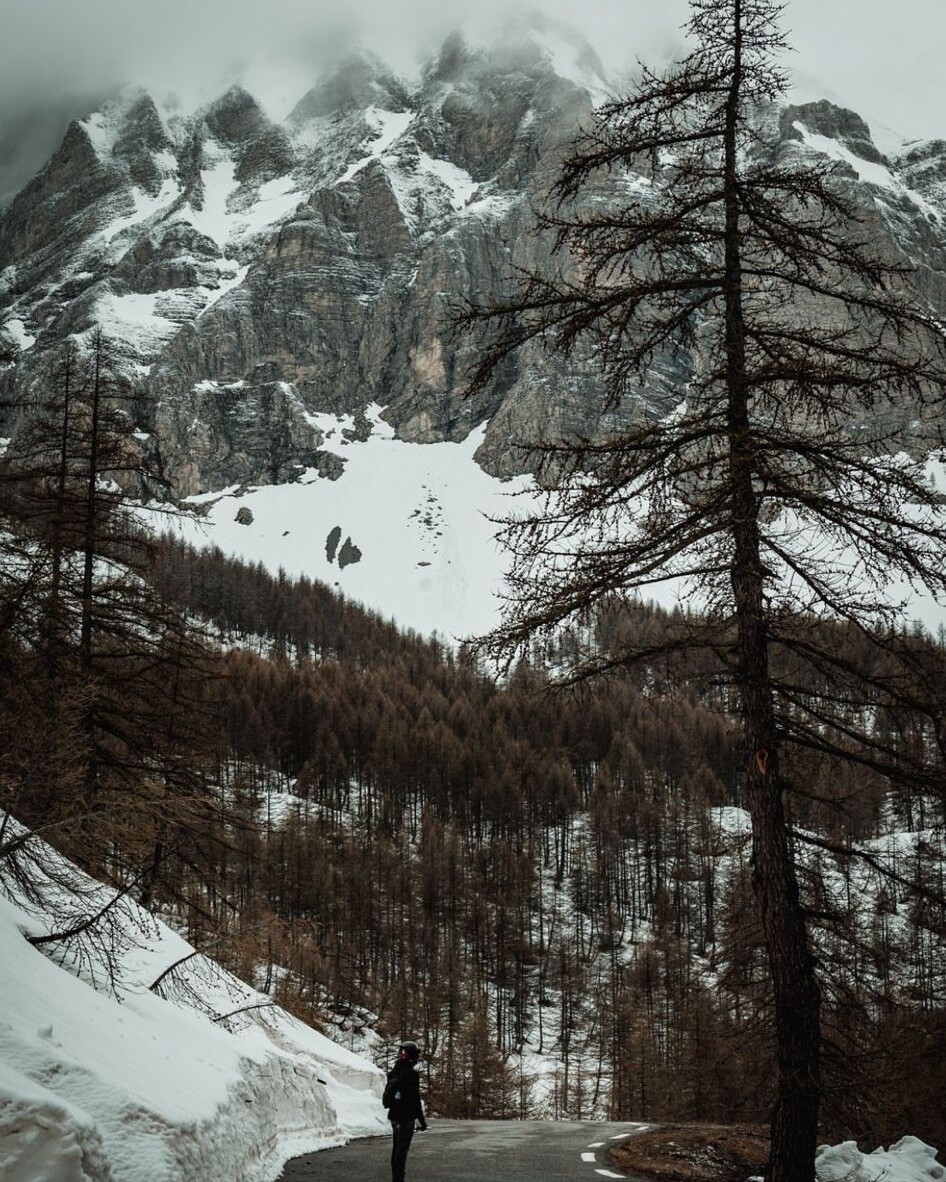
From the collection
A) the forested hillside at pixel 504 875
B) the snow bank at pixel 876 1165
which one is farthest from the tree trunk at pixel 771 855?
the forested hillside at pixel 504 875

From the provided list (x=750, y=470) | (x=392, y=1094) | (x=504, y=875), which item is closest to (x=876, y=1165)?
(x=392, y=1094)

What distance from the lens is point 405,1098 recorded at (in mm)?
9031

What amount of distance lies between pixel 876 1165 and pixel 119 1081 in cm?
817

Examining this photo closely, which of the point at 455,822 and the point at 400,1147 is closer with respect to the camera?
the point at 400,1147

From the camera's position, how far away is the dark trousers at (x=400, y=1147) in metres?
8.66

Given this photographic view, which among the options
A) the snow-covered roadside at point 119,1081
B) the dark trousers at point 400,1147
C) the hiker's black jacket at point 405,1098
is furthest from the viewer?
the hiker's black jacket at point 405,1098

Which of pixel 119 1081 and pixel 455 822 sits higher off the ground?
pixel 455 822

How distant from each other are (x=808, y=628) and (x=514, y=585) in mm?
2573

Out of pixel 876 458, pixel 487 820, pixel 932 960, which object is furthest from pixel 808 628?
pixel 487 820

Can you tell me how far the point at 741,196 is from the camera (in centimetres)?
842

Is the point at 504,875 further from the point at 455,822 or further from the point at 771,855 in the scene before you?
the point at 771,855

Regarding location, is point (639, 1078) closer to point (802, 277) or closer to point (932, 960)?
point (932, 960)

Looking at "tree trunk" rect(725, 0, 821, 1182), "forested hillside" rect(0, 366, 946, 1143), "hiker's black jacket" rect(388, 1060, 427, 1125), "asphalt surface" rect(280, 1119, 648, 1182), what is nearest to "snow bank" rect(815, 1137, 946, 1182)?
"forested hillside" rect(0, 366, 946, 1143)

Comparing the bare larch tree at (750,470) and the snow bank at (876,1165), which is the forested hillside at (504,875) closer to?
the snow bank at (876,1165)
